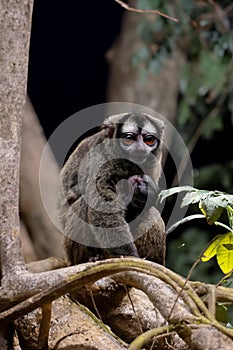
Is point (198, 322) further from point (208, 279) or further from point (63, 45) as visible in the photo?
point (63, 45)

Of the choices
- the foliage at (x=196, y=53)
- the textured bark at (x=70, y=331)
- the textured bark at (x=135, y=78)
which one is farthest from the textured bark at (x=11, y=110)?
the textured bark at (x=135, y=78)

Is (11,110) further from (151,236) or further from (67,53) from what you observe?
(67,53)

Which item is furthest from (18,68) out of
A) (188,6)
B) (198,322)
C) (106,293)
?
(188,6)

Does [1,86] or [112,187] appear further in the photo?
[112,187]

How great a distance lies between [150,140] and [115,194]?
408mm

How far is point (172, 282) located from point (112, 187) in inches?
51.7

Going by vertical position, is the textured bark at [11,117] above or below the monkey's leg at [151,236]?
above

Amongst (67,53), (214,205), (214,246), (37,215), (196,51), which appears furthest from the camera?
(67,53)

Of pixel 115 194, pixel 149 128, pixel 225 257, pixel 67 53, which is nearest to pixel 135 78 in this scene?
pixel 67 53

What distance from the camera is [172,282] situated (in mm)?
2055

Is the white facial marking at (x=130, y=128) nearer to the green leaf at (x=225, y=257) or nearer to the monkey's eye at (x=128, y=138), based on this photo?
the monkey's eye at (x=128, y=138)

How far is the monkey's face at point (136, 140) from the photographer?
3.44 meters

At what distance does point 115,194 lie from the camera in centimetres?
330

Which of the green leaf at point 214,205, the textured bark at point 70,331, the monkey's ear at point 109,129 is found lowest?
the textured bark at point 70,331
